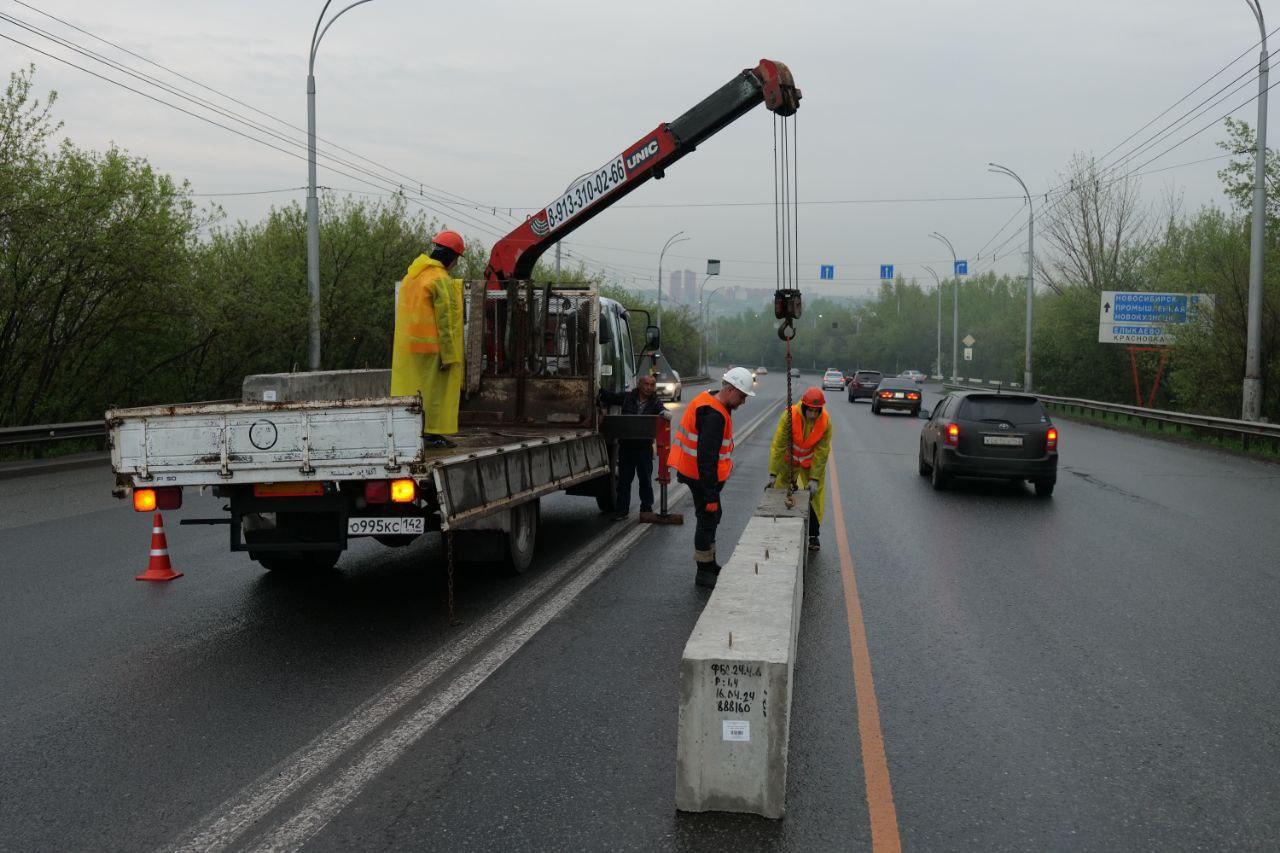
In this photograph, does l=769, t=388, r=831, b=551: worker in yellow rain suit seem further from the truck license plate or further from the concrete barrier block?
the concrete barrier block

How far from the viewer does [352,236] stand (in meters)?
31.4

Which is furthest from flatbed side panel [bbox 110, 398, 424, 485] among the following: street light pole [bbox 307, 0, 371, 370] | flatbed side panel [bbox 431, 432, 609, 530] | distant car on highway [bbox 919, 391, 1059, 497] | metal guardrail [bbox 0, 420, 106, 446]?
street light pole [bbox 307, 0, 371, 370]

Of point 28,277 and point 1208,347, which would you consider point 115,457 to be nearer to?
point 28,277

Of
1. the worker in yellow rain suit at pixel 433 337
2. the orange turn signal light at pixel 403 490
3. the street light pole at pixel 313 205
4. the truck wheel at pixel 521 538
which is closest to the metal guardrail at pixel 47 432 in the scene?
the street light pole at pixel 313 205

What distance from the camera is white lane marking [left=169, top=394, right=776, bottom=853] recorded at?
407 cm

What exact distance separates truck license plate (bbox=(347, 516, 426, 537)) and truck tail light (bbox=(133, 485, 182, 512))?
1117 millimetres

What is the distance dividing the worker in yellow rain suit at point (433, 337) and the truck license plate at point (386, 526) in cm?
142

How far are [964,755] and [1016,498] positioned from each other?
1117 cm

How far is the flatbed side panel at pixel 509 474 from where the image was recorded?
23.1 ft

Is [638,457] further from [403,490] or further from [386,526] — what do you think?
[403,490]

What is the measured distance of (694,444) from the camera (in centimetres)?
874

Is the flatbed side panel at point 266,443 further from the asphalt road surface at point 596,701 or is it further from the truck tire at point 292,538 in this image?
the asphalt road surface at point 596,701

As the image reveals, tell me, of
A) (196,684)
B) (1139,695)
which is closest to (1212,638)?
(1139,695)

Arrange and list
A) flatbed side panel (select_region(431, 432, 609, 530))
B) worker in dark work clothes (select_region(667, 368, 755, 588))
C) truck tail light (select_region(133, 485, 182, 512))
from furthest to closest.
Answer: worker in dark work clothes (select_region(667, 368, 755, 588)) < truck tail light (select_region(133, 485, 182, 512)) < flatbed side panel (select_region(431, 432, 609, 530))
